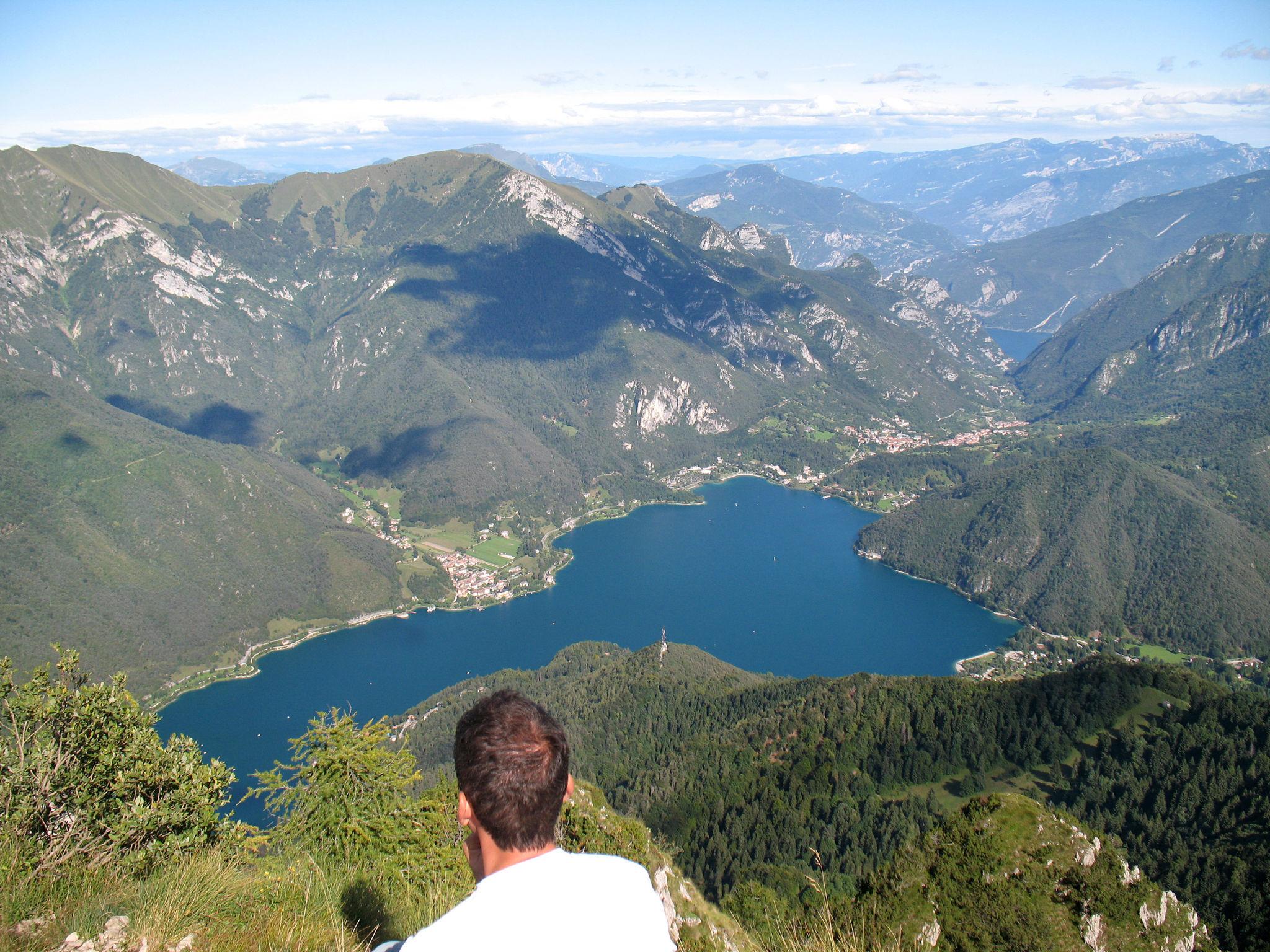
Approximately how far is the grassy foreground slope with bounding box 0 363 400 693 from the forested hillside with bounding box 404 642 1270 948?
3925cm

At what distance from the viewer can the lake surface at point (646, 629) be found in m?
67.7

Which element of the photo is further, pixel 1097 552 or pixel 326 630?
pixel 1097 552

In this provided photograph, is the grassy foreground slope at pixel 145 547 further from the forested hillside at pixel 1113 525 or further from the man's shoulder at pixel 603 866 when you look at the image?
the man's shoulder at pixel 603 866

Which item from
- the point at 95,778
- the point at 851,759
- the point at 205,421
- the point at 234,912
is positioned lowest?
the point at 851,759

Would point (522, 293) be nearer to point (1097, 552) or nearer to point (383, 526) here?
point (383, 526)

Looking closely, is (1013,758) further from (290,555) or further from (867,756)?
(290,555)

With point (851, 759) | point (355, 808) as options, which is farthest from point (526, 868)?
point (851, 759)

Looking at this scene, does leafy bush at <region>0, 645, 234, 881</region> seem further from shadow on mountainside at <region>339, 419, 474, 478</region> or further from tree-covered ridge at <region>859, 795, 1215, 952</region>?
shadow on mountainside at <region>339, 419, 474, 478</region>

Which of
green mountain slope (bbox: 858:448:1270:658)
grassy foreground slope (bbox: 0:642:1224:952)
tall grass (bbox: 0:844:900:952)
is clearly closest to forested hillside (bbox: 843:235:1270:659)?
green mountain slope (bbox: 858:448:1270:658)

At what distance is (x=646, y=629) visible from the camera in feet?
271

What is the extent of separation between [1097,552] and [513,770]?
11007 cm

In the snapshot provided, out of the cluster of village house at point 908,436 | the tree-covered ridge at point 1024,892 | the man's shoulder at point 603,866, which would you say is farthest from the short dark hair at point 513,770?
the cluster of village house at point 908,436

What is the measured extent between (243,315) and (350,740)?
623 feet

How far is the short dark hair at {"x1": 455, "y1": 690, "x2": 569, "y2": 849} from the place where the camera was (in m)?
2.80
